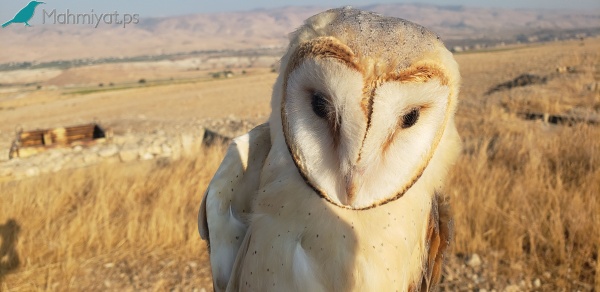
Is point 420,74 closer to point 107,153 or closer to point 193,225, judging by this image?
point 193,225

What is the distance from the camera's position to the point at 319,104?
124cm

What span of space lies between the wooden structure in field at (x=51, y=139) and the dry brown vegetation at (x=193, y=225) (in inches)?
142

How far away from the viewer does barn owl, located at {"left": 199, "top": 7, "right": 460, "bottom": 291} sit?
1.19 metres

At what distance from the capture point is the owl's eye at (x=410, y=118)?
124cm

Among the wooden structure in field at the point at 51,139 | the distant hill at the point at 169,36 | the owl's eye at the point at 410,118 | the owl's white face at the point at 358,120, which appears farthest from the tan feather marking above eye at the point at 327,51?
the distant hill at the point at 169,36

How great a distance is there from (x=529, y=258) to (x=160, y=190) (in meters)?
3.34

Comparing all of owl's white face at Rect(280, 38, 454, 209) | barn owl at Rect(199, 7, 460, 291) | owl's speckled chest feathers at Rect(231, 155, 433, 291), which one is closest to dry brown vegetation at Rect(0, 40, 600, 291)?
barn owl at Rect(199, 7, 460, 291)

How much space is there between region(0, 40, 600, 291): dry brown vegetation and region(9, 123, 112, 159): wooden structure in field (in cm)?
362

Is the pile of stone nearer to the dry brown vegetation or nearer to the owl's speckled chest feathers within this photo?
the dry brown vegetation

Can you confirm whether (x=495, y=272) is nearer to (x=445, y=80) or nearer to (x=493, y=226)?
(x=493, y=226)

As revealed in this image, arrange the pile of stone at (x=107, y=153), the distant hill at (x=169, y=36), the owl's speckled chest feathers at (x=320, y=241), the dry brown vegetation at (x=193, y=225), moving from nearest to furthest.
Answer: the owl's speckled chest feathers at (x=320, y=241) → the dry brown vegetation at (x=193, y=225) → the pile of stone at (x=107, y=153) → the distant hill at (x=169, y=36)

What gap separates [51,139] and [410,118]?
29.5 ft

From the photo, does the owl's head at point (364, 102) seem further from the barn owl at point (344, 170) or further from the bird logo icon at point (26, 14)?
the bird logo icon at point (26, 14)

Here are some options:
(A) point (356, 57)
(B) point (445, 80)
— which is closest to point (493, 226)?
(B) point (445, 80)
